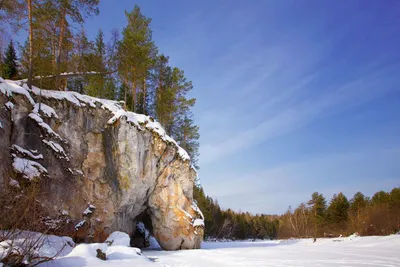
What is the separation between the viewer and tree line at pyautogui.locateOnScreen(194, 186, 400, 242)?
100 ft

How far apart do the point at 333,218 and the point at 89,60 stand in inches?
1626

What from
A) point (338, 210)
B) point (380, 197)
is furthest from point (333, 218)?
point (380, 197)

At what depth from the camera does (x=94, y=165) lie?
15.3 metres

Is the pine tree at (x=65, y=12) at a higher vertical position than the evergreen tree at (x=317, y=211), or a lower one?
higher

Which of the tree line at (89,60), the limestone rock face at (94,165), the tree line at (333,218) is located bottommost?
the tree line at (333,218)

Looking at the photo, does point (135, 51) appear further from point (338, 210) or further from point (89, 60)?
point (338, 210)

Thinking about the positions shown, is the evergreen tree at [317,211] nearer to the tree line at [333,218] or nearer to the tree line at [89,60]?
the tree line at [333,218]

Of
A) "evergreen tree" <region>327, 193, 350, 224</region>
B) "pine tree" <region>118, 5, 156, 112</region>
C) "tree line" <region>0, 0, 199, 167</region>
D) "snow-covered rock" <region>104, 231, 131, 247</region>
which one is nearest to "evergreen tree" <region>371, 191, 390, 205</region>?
"evergreen tree" <region>327, 193, 350, 224</region>

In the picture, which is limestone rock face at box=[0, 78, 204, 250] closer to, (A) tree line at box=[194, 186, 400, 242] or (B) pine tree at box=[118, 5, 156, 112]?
(B) pine tree at box=[118, 5, 156, 112]

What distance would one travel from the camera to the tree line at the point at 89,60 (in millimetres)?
13961

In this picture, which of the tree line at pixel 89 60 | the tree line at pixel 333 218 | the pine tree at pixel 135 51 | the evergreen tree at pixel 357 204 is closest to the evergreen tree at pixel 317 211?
the tree line at pixel 333 218

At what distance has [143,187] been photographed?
17.1 m

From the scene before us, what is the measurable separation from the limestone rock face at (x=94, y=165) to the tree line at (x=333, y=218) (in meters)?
13.5

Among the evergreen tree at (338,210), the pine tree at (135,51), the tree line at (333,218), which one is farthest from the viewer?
the evergreen tree at (338,210)
